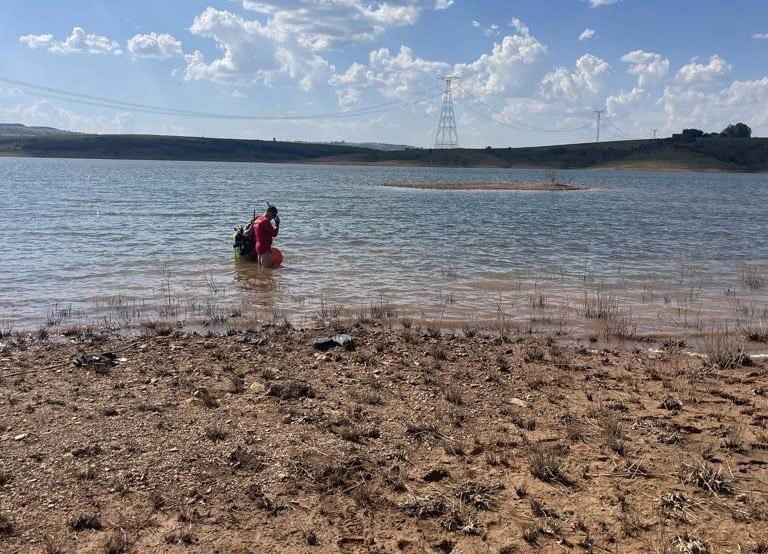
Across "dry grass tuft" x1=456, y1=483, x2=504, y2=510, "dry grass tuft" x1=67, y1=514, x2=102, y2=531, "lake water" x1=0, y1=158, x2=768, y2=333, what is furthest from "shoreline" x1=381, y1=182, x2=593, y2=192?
"dry grass tuft" x1=67, y1=514, x2=102, y2=531

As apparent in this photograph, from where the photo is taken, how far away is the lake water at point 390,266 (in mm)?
12531

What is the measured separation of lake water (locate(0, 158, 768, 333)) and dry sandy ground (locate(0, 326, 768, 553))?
367 cm

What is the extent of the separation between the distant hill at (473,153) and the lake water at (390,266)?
335ft

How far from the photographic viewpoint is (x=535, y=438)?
6090 mm

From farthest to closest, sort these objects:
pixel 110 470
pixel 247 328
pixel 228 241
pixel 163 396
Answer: pixel 228 241
pixel 247 328
pixel 163 396
pixel 110 470

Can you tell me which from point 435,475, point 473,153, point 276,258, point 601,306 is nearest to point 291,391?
point 435,475

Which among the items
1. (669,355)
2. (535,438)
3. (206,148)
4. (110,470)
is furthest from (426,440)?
(206,148)

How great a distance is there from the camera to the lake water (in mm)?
12531

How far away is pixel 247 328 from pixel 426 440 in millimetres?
5433

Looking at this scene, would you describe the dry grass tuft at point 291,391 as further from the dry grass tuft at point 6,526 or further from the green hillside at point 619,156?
the green hillside at point 619,156

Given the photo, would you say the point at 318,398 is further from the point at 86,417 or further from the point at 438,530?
the point at 438,530

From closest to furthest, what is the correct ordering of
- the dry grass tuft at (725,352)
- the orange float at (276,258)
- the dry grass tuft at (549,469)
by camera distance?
1. the dry grass tuft at (549,469)
2. the dry grass tuft at (725,352)
3. the orange float at (276,258)

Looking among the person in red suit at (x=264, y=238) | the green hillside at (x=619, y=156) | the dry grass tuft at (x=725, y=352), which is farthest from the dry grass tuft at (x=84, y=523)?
the green hillside at (x=619, y=156)

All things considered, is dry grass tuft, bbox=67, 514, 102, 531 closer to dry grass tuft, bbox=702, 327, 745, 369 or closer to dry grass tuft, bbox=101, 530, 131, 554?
dry grass tuft, bbox=101, 530, 131, 554
